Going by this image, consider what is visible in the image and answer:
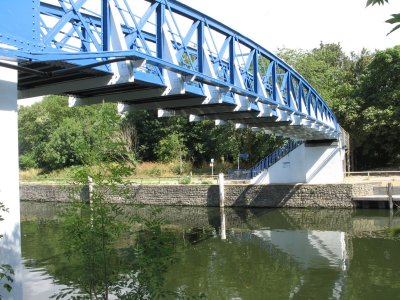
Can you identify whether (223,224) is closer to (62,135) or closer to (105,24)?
(105,24)

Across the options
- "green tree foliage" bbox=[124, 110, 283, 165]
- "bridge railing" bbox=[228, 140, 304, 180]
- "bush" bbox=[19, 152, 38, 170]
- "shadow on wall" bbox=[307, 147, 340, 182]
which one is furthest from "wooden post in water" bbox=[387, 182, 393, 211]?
"bush" bbox=[19, 152, 38, 170]

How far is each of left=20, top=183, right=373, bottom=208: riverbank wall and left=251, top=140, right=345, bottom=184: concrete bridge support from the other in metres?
1.85

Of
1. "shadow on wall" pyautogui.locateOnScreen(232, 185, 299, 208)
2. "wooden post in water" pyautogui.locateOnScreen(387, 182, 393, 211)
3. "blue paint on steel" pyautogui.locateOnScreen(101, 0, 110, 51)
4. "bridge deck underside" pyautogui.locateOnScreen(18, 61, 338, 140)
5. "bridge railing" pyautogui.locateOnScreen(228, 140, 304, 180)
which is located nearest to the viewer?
"bridge deck underside" pyautogui.locateOnScreen(18, 61, 338, 140)

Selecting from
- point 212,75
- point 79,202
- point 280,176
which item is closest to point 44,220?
point 280,176

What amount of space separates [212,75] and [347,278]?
25.4 ft

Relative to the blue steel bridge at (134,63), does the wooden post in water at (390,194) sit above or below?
below

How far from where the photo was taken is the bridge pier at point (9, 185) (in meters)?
6.93

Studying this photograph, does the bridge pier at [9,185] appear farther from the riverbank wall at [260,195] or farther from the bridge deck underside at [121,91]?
the riverbank wall at [260,195]

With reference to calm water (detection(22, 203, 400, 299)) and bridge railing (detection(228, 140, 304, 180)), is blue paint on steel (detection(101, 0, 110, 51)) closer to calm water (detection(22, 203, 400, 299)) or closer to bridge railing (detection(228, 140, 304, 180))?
calm water (detection(22, 203, 400, 299))

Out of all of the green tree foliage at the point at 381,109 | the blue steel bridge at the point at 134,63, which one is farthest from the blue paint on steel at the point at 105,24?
the green tree foliage at the point at 381,109

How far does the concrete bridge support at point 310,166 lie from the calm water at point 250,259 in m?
4.59

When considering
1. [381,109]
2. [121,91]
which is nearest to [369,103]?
[381,109]

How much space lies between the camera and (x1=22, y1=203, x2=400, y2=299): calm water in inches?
224

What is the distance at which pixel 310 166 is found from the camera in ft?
114
